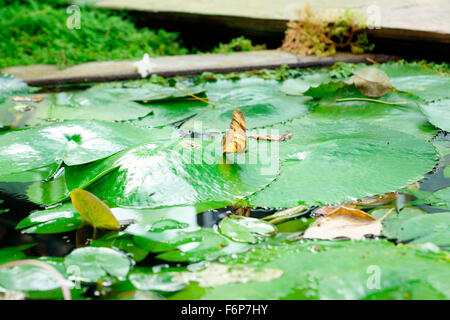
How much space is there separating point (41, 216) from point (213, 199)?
14.3 inches

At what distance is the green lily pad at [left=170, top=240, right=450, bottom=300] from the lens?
0.61 meters

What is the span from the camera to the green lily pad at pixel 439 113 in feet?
4.11

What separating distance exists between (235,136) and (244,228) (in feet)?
0.98

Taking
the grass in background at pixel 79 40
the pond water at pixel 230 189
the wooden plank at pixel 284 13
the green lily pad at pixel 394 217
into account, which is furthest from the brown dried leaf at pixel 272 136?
the grass in background at pixel 79 40

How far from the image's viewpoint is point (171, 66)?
2371 mm

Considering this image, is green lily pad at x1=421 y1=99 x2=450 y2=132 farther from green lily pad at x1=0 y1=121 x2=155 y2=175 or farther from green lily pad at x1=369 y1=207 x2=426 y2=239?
green lily pad at x1=0 y1=121 x2=155 y2=175

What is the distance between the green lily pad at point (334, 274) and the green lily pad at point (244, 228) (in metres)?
0.07

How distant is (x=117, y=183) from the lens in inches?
37.9

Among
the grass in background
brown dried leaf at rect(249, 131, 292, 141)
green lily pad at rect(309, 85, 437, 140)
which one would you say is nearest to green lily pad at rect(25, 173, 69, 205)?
brown dried leaf at rect(249, 131, 292, 141)

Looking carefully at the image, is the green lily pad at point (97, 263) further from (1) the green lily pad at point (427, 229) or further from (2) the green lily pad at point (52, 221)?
(1) the green lily pad at point (427, 229)

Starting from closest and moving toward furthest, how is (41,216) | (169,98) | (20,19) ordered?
(41,216) → (169,98) → (20,19)

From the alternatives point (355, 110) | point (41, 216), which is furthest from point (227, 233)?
point (355, 110)

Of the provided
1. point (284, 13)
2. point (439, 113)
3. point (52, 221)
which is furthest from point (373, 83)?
point (284, 13)

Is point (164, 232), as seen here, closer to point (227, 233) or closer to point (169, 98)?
point (227, 233)
